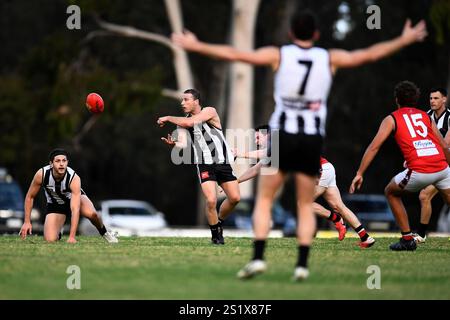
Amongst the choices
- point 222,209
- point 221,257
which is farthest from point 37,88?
point 221,257

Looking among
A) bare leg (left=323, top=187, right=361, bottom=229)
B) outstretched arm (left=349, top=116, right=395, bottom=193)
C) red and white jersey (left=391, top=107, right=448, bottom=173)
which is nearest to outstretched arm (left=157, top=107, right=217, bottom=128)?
bare leg (left=323, top=187, right=361, bottom=229)

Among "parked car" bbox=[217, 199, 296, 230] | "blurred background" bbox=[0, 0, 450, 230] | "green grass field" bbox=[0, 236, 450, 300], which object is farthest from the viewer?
"blurred background" bbox=[0, 0, 450, 230]

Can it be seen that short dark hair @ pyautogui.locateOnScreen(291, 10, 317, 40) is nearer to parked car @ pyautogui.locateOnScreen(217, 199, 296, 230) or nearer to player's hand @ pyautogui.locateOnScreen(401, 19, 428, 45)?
player's hand @ pyautogui.locateOnScreen(401, 19, 428, 45)

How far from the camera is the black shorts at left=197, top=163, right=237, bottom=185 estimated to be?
16.4 meters

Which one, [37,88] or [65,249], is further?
[37,88]

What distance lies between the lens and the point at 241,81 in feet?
140

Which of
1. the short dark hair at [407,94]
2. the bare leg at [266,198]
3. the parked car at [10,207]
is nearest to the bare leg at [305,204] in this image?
the bare leg at [266,198]

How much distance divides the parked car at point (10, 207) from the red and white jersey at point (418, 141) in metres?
21.1

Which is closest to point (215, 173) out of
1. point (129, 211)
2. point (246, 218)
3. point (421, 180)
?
point (421, 180)

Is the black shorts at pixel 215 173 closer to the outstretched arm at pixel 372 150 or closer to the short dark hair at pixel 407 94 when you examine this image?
the outstretched arm at pixel 372 150

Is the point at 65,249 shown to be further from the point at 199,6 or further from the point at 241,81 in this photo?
the point at 199,6

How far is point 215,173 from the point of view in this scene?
650 inches

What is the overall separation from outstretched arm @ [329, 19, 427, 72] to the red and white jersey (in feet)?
12.0

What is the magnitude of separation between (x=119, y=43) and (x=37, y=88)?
20.3ft
